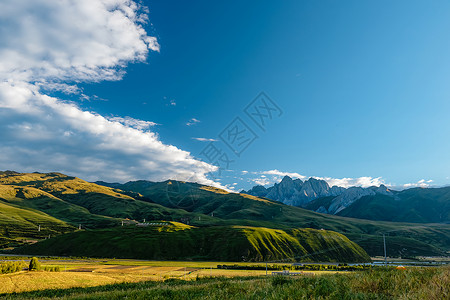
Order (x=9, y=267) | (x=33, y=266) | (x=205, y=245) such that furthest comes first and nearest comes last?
(x=205, y=245) → (x=33, y=266) → (x=9, y=267)

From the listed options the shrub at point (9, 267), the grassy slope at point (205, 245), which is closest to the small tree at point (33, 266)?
the shrub at point (9, 267)

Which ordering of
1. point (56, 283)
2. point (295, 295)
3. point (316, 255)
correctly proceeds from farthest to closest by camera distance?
1. point (316, 255)
2. point (56, 283)
3. point (295, 295)

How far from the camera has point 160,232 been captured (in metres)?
183

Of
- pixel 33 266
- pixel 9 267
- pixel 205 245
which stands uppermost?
pixel 9 267

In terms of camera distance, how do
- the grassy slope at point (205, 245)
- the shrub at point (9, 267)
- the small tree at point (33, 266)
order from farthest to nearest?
the grassy slope at point (205, 245) → the small tree at point (33, 266) → the shrub at point (9, 267)

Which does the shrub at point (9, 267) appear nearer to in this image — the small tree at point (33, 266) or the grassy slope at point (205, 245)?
the small tree at point (33, 266)

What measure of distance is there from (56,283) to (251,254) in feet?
370

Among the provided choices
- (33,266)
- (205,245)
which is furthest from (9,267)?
(205,245)

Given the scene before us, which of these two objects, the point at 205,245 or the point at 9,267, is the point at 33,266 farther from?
the point at 205,245

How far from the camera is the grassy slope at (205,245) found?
151000mm

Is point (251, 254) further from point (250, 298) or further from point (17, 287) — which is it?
point (250, 298)

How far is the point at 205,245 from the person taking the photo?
540ft

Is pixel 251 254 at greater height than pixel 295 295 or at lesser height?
lesser

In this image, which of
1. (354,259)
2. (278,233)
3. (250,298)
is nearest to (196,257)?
(278,233)
